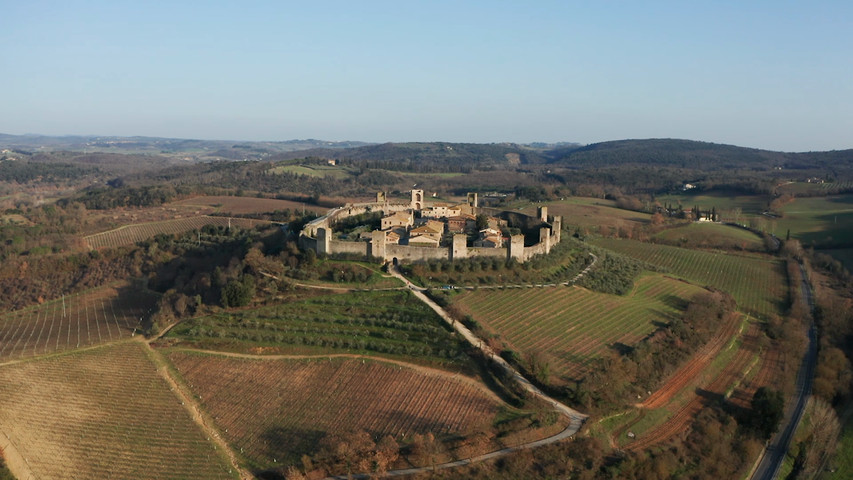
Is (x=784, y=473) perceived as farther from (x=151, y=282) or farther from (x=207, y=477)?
(x=151, y=282)

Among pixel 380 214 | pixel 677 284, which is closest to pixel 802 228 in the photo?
pixel 677 284

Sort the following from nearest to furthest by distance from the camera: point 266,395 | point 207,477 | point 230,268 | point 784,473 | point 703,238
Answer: point 207,477, point 784,473, point 266,395, point 230,268, point 703,238

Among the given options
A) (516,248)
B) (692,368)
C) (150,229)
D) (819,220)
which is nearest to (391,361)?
(516,248)

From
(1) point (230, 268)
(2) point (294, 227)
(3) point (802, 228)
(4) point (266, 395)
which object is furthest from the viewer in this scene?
(3) point (802, 228)

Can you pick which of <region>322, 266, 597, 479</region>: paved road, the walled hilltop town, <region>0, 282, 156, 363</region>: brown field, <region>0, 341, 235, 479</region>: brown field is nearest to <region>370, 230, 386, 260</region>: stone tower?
the walled hilltop town

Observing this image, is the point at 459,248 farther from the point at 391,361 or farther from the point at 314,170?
the point at 314,170

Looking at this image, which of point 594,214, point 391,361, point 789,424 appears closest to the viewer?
point 789,424

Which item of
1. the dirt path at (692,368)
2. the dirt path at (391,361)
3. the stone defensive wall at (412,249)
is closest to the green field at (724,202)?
the dirt path at (692,368)

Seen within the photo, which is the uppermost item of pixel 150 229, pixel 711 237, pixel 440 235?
pixel 440 235
